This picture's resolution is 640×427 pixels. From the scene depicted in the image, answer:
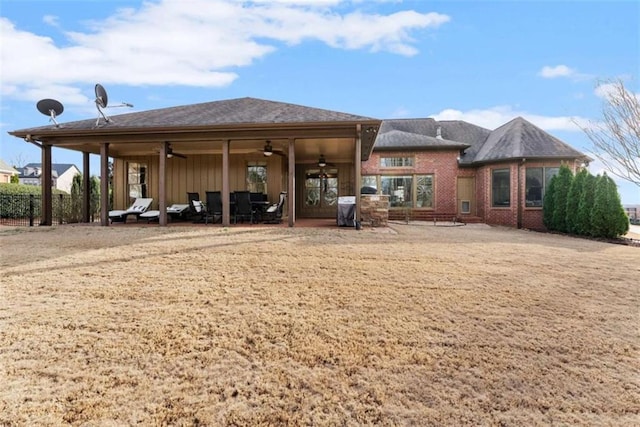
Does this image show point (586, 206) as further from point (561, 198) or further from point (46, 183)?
point (46, 183)

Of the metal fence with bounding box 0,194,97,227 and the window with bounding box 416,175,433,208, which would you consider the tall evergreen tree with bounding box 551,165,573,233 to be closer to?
the window with bounding box 416,175,433,208

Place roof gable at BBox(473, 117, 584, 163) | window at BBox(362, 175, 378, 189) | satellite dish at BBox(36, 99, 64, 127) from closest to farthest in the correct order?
1. satellite dish at BBox(36, 99, 64, 127)
2. roof gable at BBox(473, 117, 584, 163)
3. window at BBox(362, 175, 378, 189)

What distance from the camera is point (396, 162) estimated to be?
16.6 metres

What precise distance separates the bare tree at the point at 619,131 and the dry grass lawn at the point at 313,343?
946 centimetres

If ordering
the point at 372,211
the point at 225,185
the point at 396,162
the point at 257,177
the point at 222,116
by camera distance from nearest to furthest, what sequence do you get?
the point at 225,185 < the point at 372,211 < the point at 222,116 < the point at 257,177 < the point at 396,162

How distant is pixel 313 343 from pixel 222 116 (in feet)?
29.0

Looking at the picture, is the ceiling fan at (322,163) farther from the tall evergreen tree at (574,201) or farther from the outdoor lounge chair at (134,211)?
the tall evergreen tree at (574,201)

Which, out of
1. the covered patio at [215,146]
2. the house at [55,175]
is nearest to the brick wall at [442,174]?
the covered patio at [215,146]

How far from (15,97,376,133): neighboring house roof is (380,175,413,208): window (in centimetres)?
698

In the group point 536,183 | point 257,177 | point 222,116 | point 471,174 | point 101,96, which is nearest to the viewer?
point 222,116

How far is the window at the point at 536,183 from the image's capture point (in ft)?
45.2

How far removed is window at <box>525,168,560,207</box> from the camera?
45.2 ft

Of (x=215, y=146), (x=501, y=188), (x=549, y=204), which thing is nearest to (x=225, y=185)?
(x=215, y=146)

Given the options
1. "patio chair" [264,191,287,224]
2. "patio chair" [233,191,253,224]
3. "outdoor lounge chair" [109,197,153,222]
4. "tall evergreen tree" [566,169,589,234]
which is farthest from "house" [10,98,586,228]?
"tall evergreen tree" [566,169,589,234]
